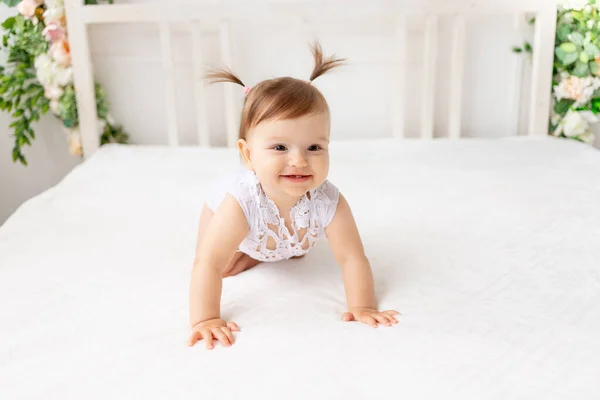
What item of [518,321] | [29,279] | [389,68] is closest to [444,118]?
[389,68]

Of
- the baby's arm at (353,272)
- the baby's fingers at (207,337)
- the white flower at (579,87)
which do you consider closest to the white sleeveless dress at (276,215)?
the baby's arm at (353,272)

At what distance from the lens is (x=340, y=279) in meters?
1.35

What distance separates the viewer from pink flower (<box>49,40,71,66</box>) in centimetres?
231

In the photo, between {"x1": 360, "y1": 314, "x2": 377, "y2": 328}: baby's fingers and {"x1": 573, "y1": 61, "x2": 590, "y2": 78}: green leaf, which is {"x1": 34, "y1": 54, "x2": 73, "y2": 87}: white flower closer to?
{"x1": 360, "y1": 314, "x2": 377, "y2": 328}: baby's fingers

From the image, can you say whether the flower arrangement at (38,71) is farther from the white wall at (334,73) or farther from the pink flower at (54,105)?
the white wall at (334,73)

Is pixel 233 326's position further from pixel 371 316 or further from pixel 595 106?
pixel 595 106

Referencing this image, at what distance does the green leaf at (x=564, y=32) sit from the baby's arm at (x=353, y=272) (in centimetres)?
140

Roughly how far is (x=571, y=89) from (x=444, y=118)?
0.43 metres

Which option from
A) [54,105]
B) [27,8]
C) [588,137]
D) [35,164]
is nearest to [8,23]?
[27,8]

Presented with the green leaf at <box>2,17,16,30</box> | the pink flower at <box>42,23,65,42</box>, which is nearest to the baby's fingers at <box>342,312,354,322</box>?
the pink flower at <box>42,23,65,42</box>

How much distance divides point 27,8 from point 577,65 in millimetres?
1820

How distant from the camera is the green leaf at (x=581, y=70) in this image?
2299 millimetres

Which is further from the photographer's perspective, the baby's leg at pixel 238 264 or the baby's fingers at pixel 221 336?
the baby's leg at pixel 238 264

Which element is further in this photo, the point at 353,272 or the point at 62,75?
the point at 62,75
